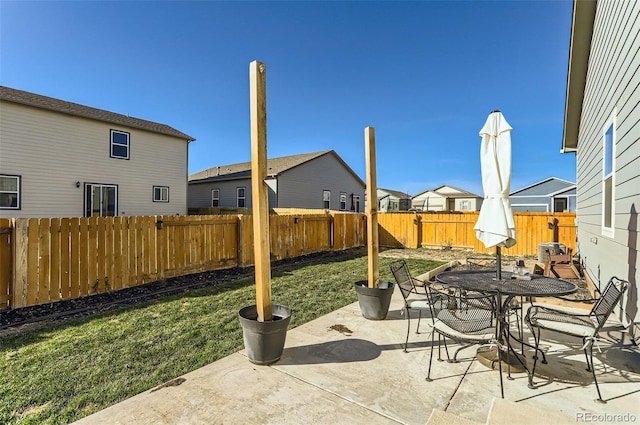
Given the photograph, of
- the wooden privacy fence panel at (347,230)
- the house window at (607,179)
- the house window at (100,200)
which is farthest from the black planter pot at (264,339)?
the house window at (100,200)

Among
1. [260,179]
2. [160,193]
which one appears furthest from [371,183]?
[160,193]

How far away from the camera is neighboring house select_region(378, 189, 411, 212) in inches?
1686

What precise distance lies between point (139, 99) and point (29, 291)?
12539 mm

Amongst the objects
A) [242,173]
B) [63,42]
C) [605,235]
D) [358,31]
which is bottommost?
[605,235]

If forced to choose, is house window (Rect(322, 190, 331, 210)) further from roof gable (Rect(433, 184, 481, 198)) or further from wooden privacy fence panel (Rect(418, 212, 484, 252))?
roof gable (Rect(433, 184, 481, 198))

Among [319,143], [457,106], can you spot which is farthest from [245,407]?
[319,143]

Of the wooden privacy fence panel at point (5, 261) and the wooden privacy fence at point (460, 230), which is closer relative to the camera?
the wooden privacy fence panel at point (5, 261)

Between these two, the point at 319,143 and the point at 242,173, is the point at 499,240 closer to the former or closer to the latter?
the point at 242,173

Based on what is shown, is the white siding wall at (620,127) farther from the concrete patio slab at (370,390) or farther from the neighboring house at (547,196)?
the neighboring house at (547,196)

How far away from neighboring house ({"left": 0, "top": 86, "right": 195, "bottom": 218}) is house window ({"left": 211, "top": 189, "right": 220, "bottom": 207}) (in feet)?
16.9

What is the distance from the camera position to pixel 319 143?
2430 cm

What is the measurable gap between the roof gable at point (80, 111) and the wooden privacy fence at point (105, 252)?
9.92 m

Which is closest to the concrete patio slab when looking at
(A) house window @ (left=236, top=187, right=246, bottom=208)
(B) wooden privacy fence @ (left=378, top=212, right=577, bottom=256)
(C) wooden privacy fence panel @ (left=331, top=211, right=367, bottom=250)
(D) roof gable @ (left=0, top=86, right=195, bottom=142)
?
(C) wooden privacy fence panel @ (left=331, top=211, right=367, bottom=250)

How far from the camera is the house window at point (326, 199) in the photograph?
73.7 ft
